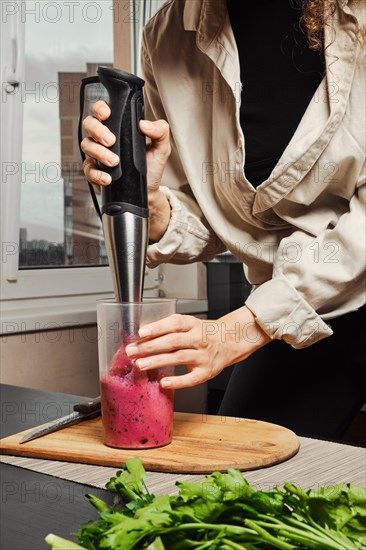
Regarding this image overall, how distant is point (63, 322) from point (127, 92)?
127 cm

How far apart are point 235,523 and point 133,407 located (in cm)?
40

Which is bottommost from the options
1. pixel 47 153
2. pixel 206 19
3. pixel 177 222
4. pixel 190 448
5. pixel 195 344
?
pixel 190 448

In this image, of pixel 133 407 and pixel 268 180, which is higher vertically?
pixel 268 180

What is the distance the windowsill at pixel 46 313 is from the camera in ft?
6.15

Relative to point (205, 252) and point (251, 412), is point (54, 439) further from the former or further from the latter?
point (205, 252)

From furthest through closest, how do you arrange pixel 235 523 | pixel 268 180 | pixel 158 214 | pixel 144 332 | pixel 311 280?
pixel 158 214, pixel 268 180, pixel 311 280, pixel 144 332, pixel 235 523

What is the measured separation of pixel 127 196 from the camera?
2.66 feet

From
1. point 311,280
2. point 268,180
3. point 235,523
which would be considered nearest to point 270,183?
point 268,180

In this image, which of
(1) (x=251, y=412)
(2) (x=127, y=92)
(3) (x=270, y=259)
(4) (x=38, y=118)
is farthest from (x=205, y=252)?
(4) (x=38, y=118)

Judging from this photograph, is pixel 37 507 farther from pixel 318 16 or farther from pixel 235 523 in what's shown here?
pixel 318 16

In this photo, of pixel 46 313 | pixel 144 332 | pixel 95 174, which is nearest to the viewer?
pixel 144 332

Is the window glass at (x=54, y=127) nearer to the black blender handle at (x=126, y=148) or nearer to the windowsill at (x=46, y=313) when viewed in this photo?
the windowsill at (x=46, y=313)

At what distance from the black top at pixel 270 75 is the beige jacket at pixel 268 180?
41mm

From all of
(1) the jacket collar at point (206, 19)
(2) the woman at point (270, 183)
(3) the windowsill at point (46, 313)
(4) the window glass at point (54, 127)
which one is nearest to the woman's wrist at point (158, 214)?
(2) the woman at point (270, 183)
